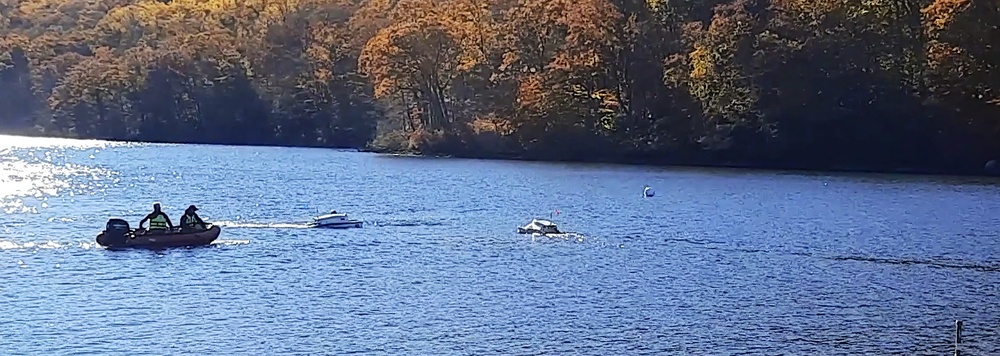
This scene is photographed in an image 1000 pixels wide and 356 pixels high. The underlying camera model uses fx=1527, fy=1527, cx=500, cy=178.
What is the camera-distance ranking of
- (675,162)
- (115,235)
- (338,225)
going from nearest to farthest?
(115,235), (338,225), (675,162)

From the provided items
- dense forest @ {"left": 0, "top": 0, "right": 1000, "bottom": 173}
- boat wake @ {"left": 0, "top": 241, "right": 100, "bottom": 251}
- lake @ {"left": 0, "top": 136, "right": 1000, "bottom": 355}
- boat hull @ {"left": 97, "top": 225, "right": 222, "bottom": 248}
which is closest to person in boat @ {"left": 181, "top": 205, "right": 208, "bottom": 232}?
boat hull @ {"left": 97, "top": 225, "right": 222, "bottom": 248}

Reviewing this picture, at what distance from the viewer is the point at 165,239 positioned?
5197 cm

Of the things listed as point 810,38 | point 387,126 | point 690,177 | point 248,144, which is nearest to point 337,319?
point 690,177

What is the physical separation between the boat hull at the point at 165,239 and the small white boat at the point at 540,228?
11.6 m

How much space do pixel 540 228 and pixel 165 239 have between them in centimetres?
1400

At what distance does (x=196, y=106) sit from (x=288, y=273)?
106 meters

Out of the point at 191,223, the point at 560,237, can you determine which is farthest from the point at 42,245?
the point at 560,237

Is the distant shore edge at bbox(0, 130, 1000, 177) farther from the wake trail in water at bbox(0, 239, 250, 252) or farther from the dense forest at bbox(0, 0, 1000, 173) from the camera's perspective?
the wake trail in water at bbox(0, 239, 250, 252)

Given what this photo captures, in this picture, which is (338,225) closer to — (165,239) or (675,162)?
(165,239)

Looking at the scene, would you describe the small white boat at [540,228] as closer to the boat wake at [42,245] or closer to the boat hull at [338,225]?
the boat hull at [338,225]

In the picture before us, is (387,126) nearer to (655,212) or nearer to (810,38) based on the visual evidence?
(810,38)

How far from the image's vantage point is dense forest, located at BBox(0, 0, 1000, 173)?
93.0 m

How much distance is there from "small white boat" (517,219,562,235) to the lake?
77cm

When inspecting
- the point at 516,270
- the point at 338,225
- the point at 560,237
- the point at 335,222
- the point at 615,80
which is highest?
the point at 615,80
